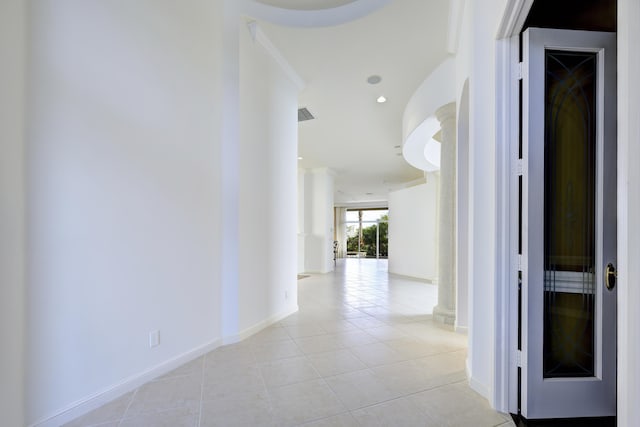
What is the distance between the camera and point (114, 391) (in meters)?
2.19

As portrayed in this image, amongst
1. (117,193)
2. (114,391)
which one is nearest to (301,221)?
(117,193)

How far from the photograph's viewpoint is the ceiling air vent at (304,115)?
5.54 meters

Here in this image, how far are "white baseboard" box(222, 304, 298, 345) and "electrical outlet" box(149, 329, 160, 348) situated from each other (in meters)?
0.80

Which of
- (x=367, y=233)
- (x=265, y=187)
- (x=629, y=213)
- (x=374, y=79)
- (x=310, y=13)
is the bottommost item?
(x=367, y=233)

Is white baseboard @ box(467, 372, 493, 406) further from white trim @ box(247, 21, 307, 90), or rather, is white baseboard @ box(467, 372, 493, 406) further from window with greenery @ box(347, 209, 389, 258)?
window with greenery @ box(347, 209, 389, 258)

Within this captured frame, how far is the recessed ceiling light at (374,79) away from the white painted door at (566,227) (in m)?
2.63

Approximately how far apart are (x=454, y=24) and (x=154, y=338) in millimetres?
4079

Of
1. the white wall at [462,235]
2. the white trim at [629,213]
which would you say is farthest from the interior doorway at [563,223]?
the white wall at [462,235]

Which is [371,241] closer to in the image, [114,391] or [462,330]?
[462,330]

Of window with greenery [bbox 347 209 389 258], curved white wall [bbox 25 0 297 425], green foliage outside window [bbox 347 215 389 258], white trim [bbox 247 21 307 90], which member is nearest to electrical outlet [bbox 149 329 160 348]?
curved white wall [bbox 25 0 297 425]

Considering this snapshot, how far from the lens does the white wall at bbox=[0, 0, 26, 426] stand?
1.62 metres

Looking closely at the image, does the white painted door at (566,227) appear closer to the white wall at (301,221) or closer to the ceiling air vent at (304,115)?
the ceiling air vent at (304,115)

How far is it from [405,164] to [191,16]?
7505mm

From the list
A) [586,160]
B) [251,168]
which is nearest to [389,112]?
[251,168]
